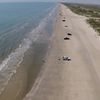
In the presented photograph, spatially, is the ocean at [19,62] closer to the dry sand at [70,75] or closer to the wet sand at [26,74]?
the wet sand at [26,74]

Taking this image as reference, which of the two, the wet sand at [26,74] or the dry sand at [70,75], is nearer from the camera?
the dry sand at [70,75]

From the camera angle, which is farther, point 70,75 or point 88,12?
point 88,12

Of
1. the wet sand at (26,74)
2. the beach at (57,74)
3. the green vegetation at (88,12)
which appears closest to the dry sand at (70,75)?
the beach at (57,74)

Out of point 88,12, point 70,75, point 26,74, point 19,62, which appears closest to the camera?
point 70,75

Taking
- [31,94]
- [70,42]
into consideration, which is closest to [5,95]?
[31,94]

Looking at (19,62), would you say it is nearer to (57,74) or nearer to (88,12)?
(57,74)

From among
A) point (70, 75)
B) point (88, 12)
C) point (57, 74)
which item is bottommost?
point (88, 12)

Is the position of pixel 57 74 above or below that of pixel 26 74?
above

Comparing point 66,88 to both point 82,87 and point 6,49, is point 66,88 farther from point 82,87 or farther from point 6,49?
point 6,49

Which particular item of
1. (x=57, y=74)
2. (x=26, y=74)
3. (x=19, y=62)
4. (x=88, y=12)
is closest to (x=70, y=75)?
(x=57, y=74)

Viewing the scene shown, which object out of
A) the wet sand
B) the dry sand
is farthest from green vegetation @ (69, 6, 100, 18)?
the wet sand

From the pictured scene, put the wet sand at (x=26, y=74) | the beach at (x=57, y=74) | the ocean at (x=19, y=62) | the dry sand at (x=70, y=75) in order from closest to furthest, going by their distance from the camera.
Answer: the dry sand at (x=70, y=75)
the beach at (x=57, y=74)
the wet sand at (x=26, y=74)
the ocean at (x=19, y=62)
